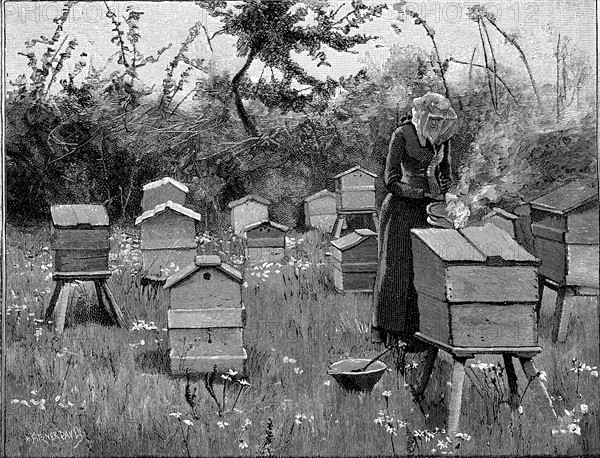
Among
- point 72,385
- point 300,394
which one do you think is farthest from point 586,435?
→ point 72,385

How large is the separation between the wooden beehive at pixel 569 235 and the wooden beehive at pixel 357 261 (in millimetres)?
950

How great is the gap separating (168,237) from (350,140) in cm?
122

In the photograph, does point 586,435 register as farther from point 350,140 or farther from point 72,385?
point 72,385

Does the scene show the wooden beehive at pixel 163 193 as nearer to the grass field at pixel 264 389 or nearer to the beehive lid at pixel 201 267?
the grass field at pixel 264 389

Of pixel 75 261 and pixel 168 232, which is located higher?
pixel 168 232

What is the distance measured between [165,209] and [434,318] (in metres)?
1.68

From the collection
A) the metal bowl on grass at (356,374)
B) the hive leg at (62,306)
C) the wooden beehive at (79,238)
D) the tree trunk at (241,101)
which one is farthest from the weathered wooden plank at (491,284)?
the hive leg at (62,306)

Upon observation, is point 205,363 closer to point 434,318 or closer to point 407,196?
point 434,318

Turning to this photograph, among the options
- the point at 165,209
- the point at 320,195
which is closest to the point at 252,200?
the point at 320,195

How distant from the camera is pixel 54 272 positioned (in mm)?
4375

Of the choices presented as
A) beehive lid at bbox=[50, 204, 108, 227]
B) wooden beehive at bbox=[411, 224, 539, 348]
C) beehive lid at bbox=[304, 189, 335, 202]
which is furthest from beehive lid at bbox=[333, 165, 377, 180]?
beehive lid at bbox=[50, 204, 108, 227]

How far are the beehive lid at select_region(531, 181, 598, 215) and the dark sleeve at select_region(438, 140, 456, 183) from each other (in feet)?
1.78

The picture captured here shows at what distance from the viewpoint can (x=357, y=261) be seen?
4379 mm

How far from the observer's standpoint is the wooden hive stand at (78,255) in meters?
4.36
